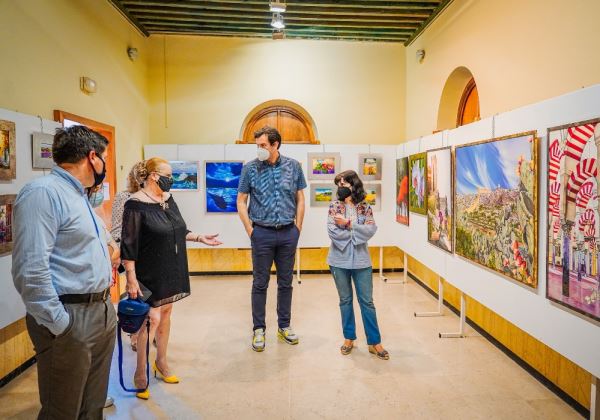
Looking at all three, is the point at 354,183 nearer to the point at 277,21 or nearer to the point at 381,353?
the point at 381,353

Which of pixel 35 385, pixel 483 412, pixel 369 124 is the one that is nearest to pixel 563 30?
pixel 483 412

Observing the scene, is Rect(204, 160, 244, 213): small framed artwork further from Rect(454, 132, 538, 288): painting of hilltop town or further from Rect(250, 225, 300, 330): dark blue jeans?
Rect(454, 132, 538, 288): painting of hilltop town

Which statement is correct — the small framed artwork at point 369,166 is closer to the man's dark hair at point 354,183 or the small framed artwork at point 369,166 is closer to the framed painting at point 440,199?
the framed painting at point 440,199

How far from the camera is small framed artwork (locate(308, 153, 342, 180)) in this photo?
21.1 feet

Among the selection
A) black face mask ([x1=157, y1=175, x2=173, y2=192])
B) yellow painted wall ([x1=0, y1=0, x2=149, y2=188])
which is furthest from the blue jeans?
yellow painted wall ([x1=0, y1=0, x2=149, y2=188])

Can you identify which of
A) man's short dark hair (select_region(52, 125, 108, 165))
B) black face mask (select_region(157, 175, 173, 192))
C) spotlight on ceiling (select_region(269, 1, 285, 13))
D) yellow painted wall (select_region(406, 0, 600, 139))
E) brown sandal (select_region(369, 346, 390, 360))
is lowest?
brown sandal (select_region(369, 346, 390, 360))

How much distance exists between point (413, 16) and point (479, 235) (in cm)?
379

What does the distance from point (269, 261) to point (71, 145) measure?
2272 mm

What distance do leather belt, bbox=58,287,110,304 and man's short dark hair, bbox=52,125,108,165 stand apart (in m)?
0.61

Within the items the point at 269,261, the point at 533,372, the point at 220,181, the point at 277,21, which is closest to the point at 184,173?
the point at 220,181

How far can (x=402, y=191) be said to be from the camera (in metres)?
5.85

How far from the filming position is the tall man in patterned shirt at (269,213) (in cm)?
381

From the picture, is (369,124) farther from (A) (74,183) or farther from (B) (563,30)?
(A) (74,183)

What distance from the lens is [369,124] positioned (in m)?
7.24
